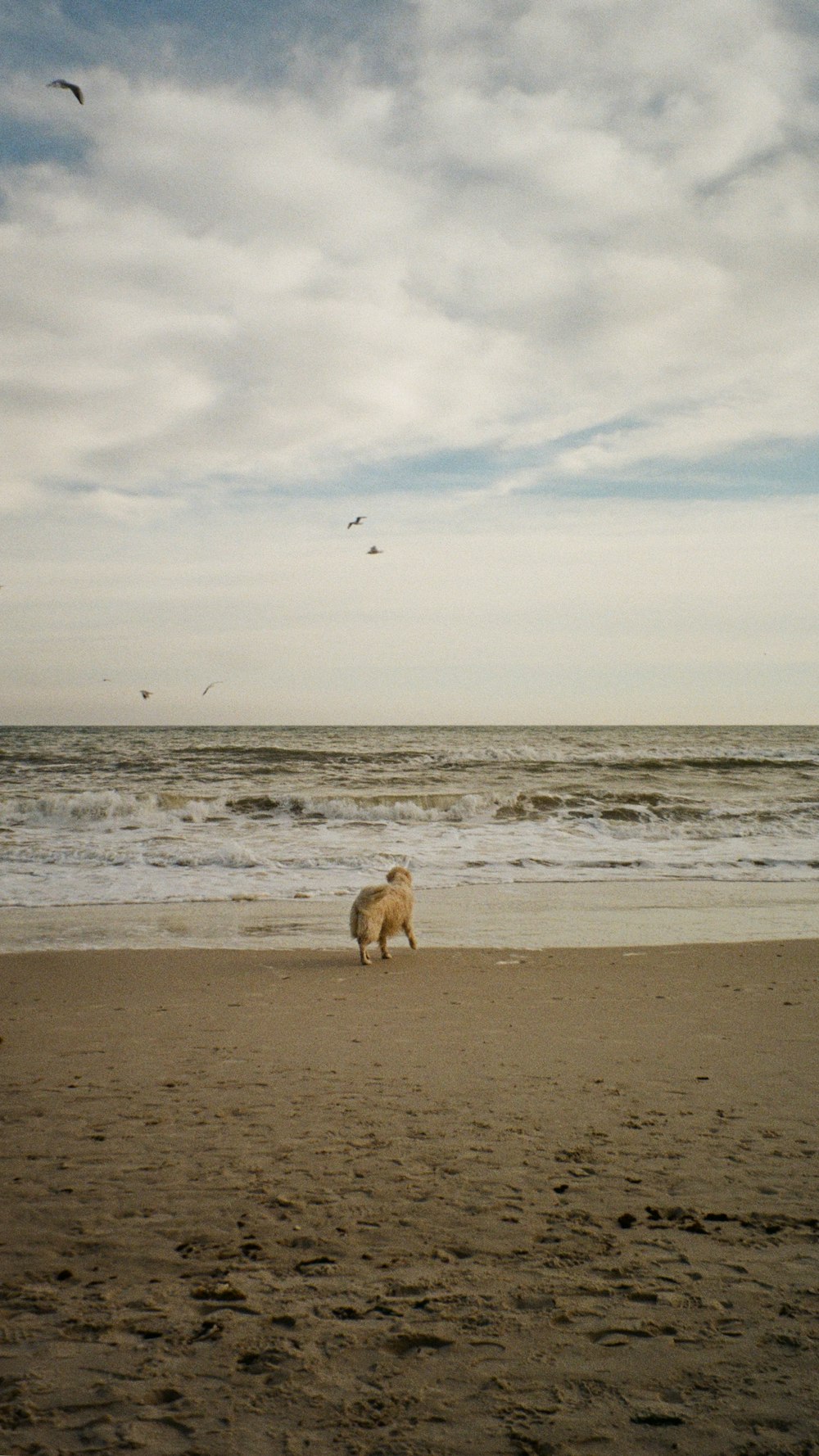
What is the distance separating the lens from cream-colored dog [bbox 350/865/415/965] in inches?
307

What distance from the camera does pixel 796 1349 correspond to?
2.29m

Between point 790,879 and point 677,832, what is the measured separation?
5383mm

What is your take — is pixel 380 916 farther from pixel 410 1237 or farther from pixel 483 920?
pixel 410 1237

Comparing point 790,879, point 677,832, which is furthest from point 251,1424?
point 677,832

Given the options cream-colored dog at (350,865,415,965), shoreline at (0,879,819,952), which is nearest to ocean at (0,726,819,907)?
shoreline at (0,879,819,952)

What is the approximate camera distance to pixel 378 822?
20547mm

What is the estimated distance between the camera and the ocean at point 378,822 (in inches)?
519

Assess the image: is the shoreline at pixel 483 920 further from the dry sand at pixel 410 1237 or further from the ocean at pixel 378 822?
the dry sand at pixel 410 1237

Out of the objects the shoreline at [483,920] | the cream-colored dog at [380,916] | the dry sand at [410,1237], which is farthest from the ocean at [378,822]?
the dry sand at [410,1237]

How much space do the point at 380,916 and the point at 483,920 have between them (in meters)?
2.40

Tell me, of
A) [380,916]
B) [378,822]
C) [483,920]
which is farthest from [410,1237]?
[378,822]

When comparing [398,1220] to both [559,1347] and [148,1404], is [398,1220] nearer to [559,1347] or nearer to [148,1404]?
[559,1347]

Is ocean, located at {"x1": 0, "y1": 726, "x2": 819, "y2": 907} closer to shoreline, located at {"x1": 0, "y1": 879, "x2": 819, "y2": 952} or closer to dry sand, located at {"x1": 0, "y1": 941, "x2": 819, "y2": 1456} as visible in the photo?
shoreline, located at {"x1": 0, "y1": 879, "x2": 819, "y2": 952}

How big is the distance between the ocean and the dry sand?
697cm
